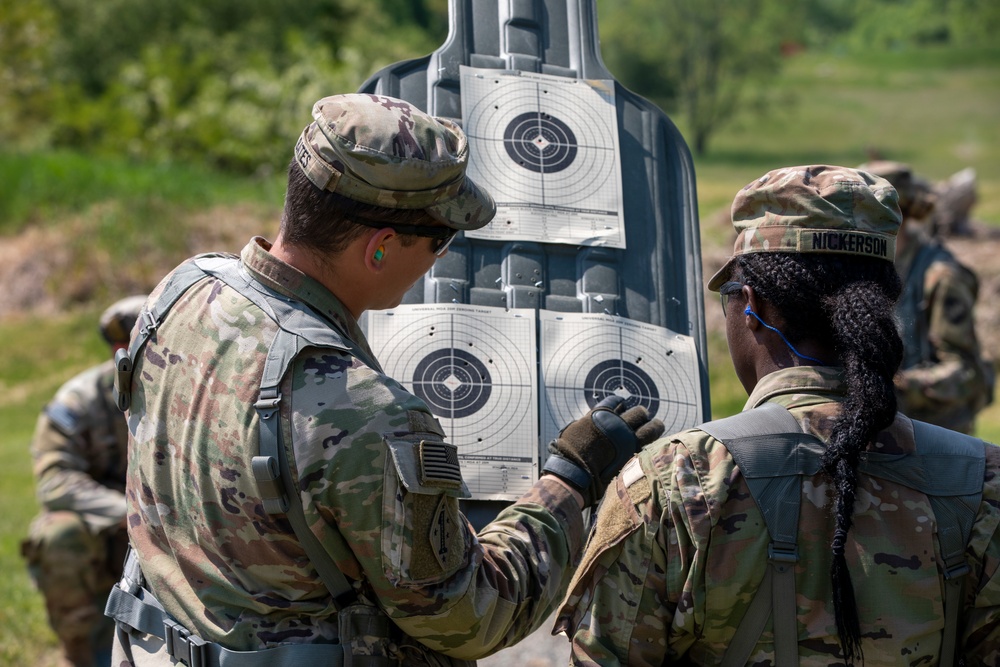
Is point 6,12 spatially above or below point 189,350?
→ above

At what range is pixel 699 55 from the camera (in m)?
36.1

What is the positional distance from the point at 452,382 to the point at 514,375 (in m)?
0.15

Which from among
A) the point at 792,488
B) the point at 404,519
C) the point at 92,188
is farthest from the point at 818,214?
the point at 92,188

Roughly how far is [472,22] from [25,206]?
15865 mm

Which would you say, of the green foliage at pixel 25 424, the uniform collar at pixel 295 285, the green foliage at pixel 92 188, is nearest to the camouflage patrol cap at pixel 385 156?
the uniform collar at pixel 295 285

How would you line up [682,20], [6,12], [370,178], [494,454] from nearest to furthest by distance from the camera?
[370,178]
[494,454]
[6,12]
[682,20]

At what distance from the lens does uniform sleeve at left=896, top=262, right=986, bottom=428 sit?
5.11 metres

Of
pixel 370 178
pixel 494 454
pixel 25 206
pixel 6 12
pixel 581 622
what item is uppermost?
pixel 6 12

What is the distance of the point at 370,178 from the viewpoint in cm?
202

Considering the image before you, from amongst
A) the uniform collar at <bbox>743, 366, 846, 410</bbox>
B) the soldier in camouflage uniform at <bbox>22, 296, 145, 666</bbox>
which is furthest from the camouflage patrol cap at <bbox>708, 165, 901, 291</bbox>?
the soldier in camouflage uniform at <bbox>22, 296, 145, 666</bbox>

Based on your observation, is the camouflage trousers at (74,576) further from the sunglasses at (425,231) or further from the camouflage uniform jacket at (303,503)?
the sunglasses at (425,231)

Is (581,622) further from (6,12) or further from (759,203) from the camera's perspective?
(6,12)

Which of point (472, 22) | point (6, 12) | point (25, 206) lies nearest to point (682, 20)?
point (6, 12)

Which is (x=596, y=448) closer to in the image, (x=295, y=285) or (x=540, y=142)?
(x=295, y=285)
